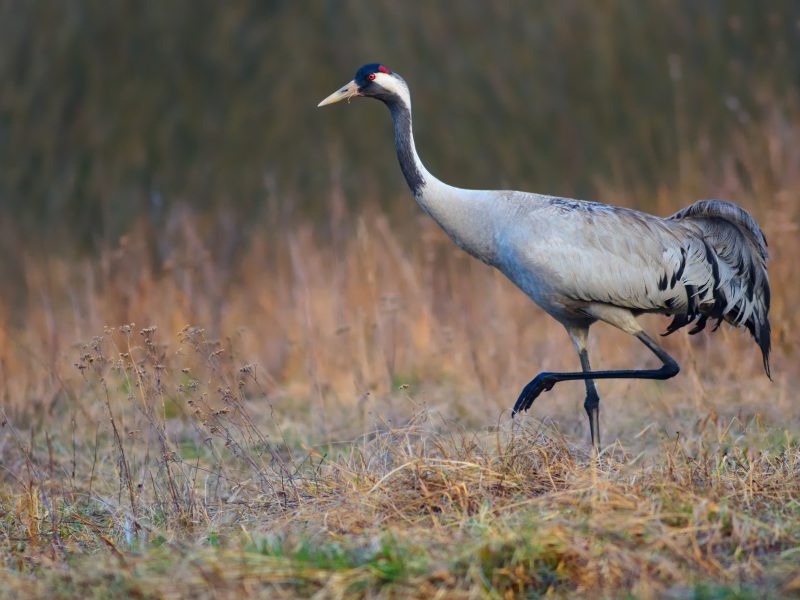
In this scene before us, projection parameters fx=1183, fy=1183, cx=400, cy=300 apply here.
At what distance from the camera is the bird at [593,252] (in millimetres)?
4777

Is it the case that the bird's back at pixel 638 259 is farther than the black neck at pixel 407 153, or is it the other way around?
the black neck at pixel 407 153

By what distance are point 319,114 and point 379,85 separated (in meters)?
4.76

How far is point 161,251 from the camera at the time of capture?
26.2 ft

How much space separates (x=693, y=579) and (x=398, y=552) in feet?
2.60

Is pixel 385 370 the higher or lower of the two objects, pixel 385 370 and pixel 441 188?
the lower

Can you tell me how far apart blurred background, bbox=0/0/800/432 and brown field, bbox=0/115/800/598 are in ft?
0.55

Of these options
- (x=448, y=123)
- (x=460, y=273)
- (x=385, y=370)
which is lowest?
(x=385, y=370)

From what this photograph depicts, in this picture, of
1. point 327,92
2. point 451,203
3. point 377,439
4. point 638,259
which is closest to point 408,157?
point 451,203

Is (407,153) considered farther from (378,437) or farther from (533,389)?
(378,437)

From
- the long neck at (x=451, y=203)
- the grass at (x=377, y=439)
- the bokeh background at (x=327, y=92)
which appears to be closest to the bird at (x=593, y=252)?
the long neck at (x=451, y=203)

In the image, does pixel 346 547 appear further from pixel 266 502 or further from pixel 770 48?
pixel 770 48

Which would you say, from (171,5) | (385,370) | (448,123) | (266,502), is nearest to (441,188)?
(266,502)

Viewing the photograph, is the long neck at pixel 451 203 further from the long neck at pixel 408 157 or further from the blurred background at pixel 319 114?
the blurred background at pixel 319 114

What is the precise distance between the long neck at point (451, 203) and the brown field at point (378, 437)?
0.73 meters
